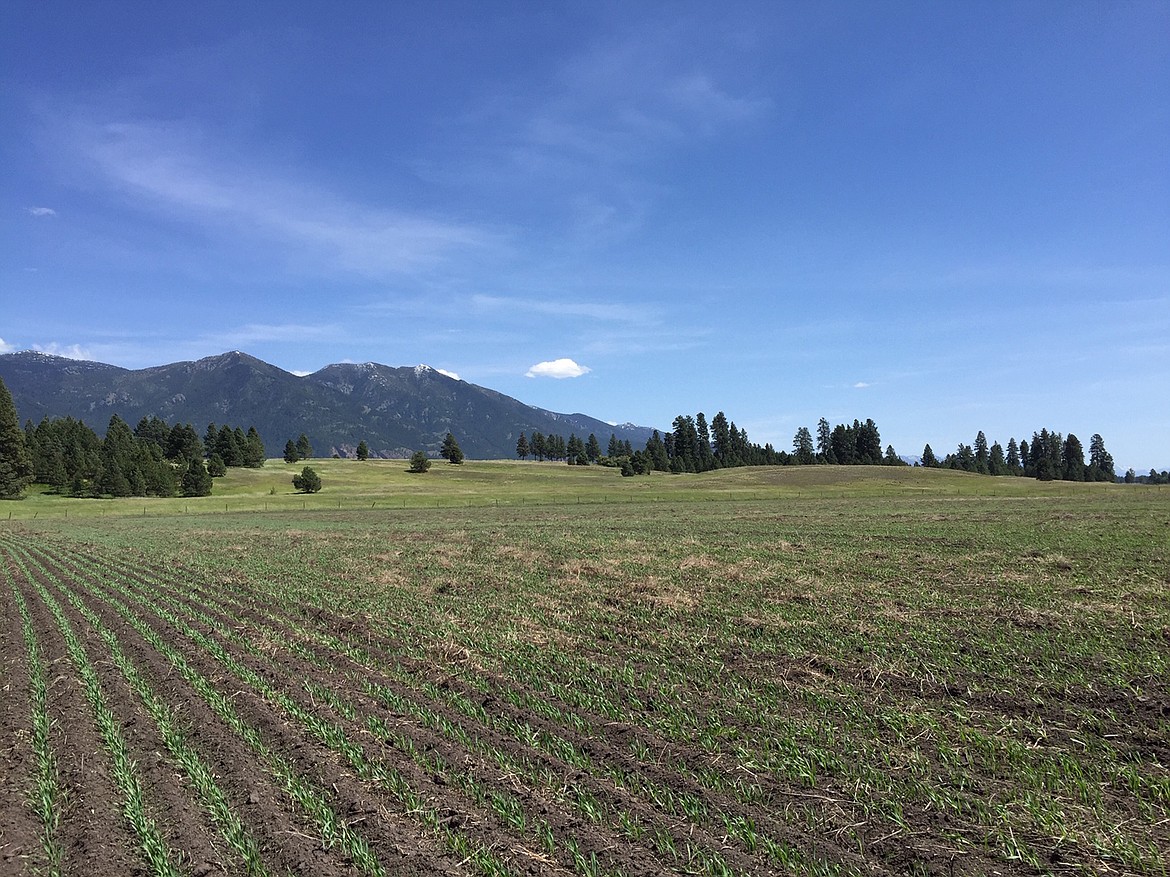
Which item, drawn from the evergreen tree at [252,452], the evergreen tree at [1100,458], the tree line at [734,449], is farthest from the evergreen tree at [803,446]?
the evergreen tree at [252,452]

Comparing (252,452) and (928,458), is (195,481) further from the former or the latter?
(928,458)

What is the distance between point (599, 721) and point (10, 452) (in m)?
114

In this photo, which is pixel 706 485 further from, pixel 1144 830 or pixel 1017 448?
pixel 1017 448

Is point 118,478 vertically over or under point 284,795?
under

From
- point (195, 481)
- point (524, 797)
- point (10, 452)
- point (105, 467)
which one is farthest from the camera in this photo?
point (105, 467)

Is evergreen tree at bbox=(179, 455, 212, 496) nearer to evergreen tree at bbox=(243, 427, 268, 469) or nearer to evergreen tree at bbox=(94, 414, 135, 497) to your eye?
evergreen tree at bbox=(94, 414, 135, 497)

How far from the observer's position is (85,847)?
662 cm

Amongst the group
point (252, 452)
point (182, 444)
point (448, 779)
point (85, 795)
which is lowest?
point (85, 795)

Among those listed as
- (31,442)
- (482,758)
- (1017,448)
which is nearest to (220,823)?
(482,758)

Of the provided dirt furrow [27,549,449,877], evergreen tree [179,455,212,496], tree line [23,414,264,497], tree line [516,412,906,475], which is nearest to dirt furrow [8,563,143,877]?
dirt furrow [27,549,449,877]

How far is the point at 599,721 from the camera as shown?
9633 mm

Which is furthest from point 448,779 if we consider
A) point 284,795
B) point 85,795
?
point 85,795

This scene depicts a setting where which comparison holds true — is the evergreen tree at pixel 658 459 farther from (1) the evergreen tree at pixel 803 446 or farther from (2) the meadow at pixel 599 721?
(2) the meadow at pixel 599 721

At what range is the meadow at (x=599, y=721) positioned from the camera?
6.41m
